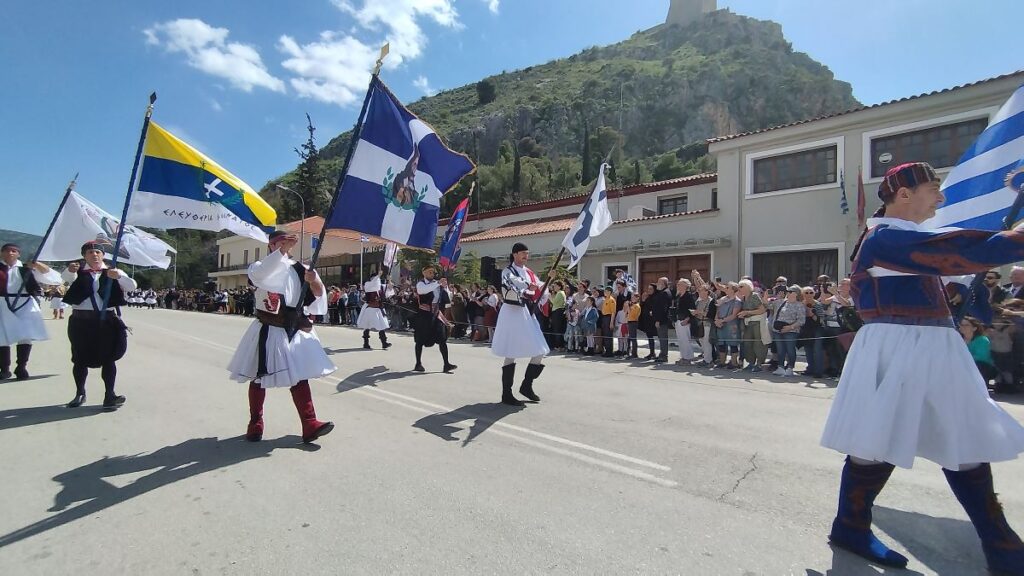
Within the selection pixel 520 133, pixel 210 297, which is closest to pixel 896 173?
pixel 210 297

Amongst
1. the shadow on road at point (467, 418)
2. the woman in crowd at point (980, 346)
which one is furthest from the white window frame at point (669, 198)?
the shadow on road at point (467, 418)

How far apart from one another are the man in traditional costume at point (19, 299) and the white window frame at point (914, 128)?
61.2ft

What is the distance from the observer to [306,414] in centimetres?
467

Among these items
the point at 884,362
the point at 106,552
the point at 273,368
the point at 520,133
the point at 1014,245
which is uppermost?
the point at 520,133

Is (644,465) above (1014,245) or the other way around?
the other way around

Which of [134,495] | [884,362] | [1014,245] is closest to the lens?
[1014,245]

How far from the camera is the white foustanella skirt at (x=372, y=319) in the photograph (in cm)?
1264

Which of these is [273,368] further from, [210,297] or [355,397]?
[210,297]

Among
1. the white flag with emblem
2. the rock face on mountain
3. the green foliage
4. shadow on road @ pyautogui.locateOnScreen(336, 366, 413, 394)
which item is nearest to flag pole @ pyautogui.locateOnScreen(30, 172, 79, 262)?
the white flag with emblem

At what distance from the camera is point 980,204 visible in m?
3.77

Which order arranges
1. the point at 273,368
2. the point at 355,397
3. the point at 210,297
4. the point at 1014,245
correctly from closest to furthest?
1. the point at 1014,245
2. the point at 273,368
3. the point at 355,397
4. the point at 210,297

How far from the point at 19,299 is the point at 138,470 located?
5653mm

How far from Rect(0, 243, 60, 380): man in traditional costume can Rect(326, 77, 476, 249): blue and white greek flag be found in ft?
18.7

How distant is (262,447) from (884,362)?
15.3 feet
